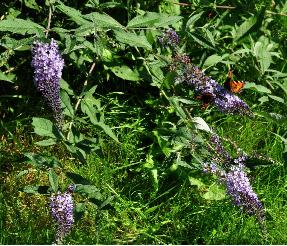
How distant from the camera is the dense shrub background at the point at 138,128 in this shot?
7.53ft

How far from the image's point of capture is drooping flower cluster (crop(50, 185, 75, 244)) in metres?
1.95

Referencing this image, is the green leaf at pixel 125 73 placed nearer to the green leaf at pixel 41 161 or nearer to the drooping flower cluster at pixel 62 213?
the green leaf at pixel 41 161

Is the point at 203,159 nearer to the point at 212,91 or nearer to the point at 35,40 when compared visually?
the point at 212,91

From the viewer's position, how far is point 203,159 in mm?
2354

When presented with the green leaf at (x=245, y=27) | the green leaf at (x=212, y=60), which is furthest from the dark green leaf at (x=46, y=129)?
the green leaf at (x=245, y=27)

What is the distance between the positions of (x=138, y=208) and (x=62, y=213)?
1.99ft

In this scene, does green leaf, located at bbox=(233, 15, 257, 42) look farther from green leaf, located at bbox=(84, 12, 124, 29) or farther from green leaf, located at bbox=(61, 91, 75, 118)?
green leaf, located at bbox=(61, 91, 75, 118)

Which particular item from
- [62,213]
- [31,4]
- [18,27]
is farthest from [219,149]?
[31,4]

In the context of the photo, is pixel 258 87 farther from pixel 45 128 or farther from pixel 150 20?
pixel 45 128

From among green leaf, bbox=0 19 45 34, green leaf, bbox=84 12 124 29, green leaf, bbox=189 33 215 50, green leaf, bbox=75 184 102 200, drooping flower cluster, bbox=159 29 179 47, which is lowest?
green leaf, bbox=75 184 102 200

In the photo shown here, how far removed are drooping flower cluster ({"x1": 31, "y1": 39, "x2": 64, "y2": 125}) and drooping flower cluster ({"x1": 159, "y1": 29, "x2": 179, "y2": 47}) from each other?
63 cm

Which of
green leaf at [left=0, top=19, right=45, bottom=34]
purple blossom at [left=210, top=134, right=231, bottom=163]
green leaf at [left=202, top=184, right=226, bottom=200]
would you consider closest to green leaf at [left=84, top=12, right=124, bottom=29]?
green leaf at [left=0, top=19, right=45, bottom=34]

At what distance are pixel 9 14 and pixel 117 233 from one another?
108 cm

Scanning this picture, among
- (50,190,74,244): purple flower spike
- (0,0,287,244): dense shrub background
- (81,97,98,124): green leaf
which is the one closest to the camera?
(50,190,74,244): purple flower spike
